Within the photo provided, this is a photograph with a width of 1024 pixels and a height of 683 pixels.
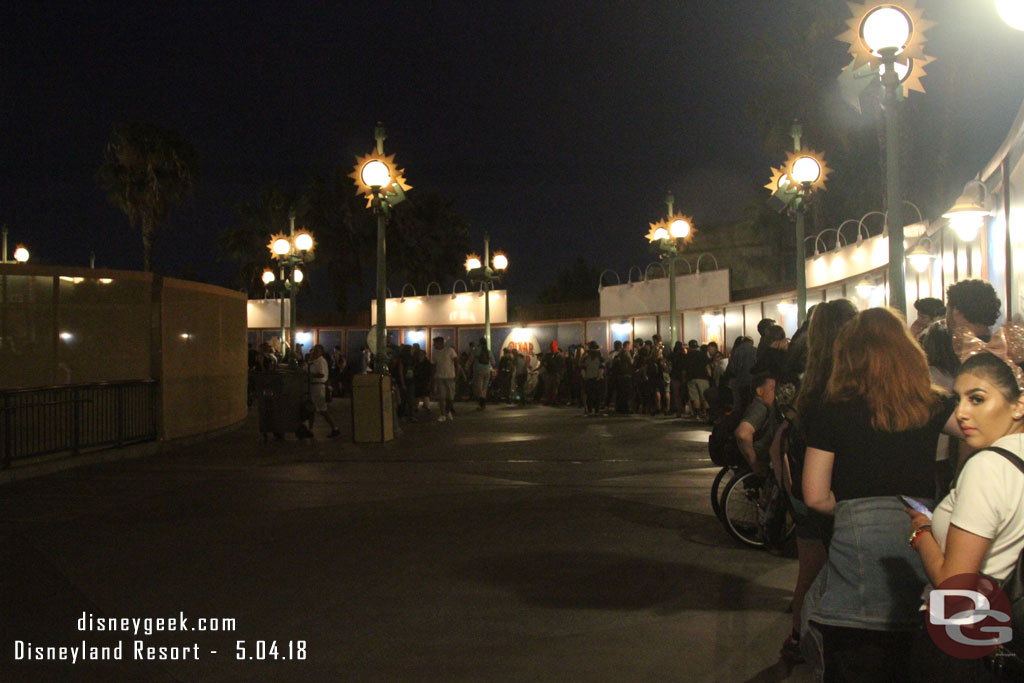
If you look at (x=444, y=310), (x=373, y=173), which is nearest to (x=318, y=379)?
(x=373, y=173)

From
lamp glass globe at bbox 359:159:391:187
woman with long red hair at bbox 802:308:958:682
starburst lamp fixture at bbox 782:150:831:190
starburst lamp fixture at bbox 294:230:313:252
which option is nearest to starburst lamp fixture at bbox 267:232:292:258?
starburst lamp fixture at bbox 294:230:313:252

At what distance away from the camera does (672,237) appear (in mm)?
24016

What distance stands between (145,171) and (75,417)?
28883 millimetres

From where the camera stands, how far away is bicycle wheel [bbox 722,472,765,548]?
25.0 ft

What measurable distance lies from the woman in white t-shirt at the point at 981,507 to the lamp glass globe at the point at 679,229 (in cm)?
2126

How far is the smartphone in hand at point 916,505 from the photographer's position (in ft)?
9.93

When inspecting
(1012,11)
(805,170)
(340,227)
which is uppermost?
(340,227)

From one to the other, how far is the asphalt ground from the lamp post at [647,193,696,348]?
1182cm

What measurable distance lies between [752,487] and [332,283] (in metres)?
46.6

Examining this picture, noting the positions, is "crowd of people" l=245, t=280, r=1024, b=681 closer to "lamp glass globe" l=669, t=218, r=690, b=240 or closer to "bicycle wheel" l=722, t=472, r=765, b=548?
"bicycle wheel" l=722, t=472, r=765, b=548

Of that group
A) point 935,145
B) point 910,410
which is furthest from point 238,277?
point 910,410

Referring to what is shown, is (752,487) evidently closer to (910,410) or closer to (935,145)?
(910,410)

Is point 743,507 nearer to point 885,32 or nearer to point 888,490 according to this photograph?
point 885,32

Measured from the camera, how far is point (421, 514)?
916 centimetres
